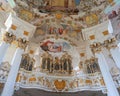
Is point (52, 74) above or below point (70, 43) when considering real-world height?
below

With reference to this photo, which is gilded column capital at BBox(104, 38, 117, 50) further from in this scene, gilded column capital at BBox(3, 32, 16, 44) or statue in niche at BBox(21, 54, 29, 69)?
gilded column capital at BBox(3, 32, 16, 44)

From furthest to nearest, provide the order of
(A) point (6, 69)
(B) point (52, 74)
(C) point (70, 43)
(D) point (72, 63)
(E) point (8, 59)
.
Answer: (C) point (70, 43), (D) point (72, 63), (B) point (52, 74), (E) point (8, 59), (A) point (6, 69)

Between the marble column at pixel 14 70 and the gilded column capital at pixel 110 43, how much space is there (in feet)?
16.7

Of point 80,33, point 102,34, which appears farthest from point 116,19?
point 80,33

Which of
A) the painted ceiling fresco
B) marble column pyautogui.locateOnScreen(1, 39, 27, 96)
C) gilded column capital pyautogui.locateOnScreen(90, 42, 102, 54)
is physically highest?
the painted ceiling fresco

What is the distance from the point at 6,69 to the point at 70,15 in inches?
251

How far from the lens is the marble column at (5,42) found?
32.1 feet

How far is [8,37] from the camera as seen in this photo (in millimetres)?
10812

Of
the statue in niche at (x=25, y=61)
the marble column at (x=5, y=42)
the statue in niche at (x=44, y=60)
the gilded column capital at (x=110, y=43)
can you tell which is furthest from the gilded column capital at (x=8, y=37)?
the gilded column capital at (x=110, y=43)

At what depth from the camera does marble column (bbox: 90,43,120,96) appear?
934 cm

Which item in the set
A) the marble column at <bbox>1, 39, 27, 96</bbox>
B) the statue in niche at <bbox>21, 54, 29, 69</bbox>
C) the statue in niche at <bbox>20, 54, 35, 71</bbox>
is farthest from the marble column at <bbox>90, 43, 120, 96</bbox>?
the marble column at <bbox>1, 39, 27, 96</bbox>

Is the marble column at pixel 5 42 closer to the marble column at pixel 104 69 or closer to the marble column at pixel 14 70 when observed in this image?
the marble column at pixel 14 70

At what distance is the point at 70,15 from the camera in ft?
44.3

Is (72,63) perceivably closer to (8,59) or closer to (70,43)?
(70,43)
